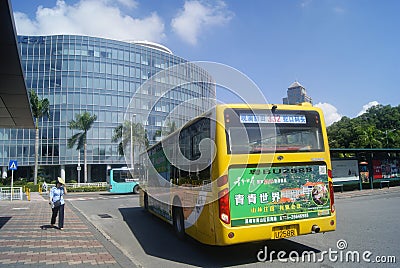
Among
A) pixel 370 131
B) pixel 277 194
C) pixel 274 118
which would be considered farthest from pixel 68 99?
pixel 277 194

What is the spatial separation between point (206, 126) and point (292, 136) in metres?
1.78

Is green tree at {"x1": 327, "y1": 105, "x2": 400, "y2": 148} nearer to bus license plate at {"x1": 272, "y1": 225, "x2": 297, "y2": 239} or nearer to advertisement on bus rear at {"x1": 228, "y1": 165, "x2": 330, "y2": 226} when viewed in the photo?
advertisement on bus rear at {"x1": 228, "y1": 165, "x2": 330, "y2": 226}

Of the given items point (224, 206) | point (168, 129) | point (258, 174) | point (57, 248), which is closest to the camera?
point (224, 206)

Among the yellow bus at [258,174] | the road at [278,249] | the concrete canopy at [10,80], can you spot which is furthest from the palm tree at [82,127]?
the yellow bus at [258,174]

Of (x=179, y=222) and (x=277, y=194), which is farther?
(x=179, y=222)

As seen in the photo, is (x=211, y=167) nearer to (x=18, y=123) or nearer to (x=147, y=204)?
(x=147, y=204)

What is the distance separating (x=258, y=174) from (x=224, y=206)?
0.92 metres

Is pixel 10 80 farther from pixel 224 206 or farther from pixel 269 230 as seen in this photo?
pixel 269 230

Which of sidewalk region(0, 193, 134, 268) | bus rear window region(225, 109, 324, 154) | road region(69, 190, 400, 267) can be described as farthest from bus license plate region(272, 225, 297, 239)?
sidewalk region(0, 193, 134, 268)

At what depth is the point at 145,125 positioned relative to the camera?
12070mm

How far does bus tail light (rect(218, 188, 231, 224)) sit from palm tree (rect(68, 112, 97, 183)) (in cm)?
4138

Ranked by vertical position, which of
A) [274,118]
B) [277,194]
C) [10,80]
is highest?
[10,80]

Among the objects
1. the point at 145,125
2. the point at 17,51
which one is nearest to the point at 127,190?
the point at 145,125

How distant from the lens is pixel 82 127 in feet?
146
